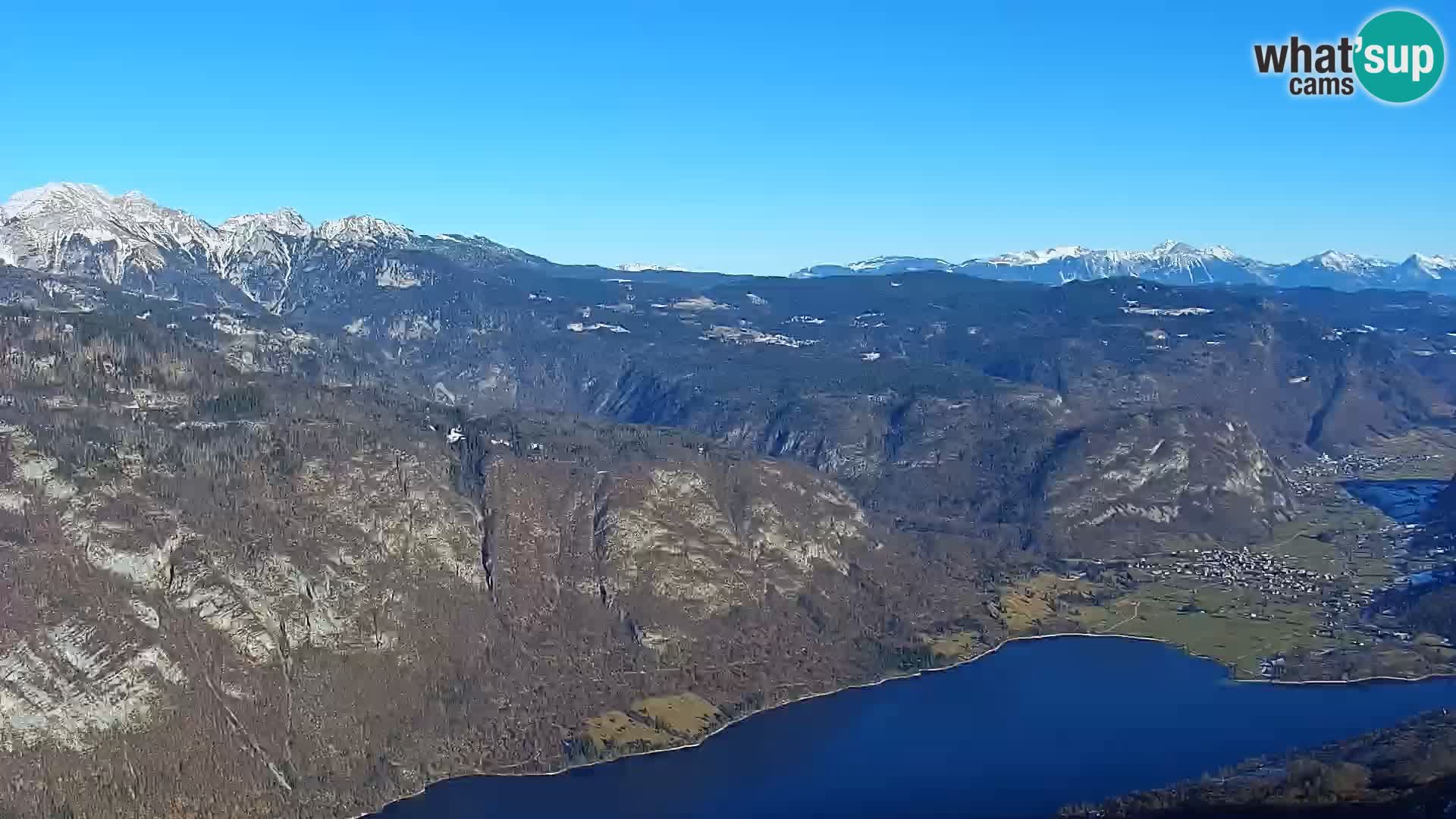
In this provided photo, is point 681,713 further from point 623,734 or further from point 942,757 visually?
point 942,757

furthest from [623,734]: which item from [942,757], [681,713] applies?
[942,757]

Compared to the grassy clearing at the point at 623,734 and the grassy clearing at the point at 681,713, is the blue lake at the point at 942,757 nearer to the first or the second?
the grassy clearing at the point at 623,734

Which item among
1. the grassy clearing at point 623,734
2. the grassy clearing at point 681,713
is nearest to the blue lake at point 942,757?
the grassy clearing at point 623,734

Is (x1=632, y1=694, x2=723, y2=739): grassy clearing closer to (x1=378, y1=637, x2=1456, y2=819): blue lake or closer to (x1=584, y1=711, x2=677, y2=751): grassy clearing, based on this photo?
(x1=584, y1=711, x2=677, y2=751): grassy clearing

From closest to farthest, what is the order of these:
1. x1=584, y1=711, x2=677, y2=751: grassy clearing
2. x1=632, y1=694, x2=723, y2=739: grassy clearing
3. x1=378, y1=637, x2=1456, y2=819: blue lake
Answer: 1. x1=378, y1=637, x2=1456, y2=819: blue lake
2. x1=584, y1=711, x2=677, y2=751: grassy clearing
3. x1=632, y1=694, x2=723, y2=739: grassy clearing

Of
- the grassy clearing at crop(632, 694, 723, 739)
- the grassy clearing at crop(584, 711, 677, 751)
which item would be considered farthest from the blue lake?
the grassy clearing at crop(632, 694, 723, 739)

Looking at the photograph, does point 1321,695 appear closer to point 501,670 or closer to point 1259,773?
point 1259,773

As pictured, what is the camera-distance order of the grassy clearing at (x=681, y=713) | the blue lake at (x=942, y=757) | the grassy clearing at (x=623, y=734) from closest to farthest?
the blue lake at (x=942, y=757), the grassy clearing at (x=623, y=734), the grassy clearing at (x=681, y=713)

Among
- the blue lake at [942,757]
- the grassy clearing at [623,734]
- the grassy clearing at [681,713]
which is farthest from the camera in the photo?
the grassy clearing at [681,713]
